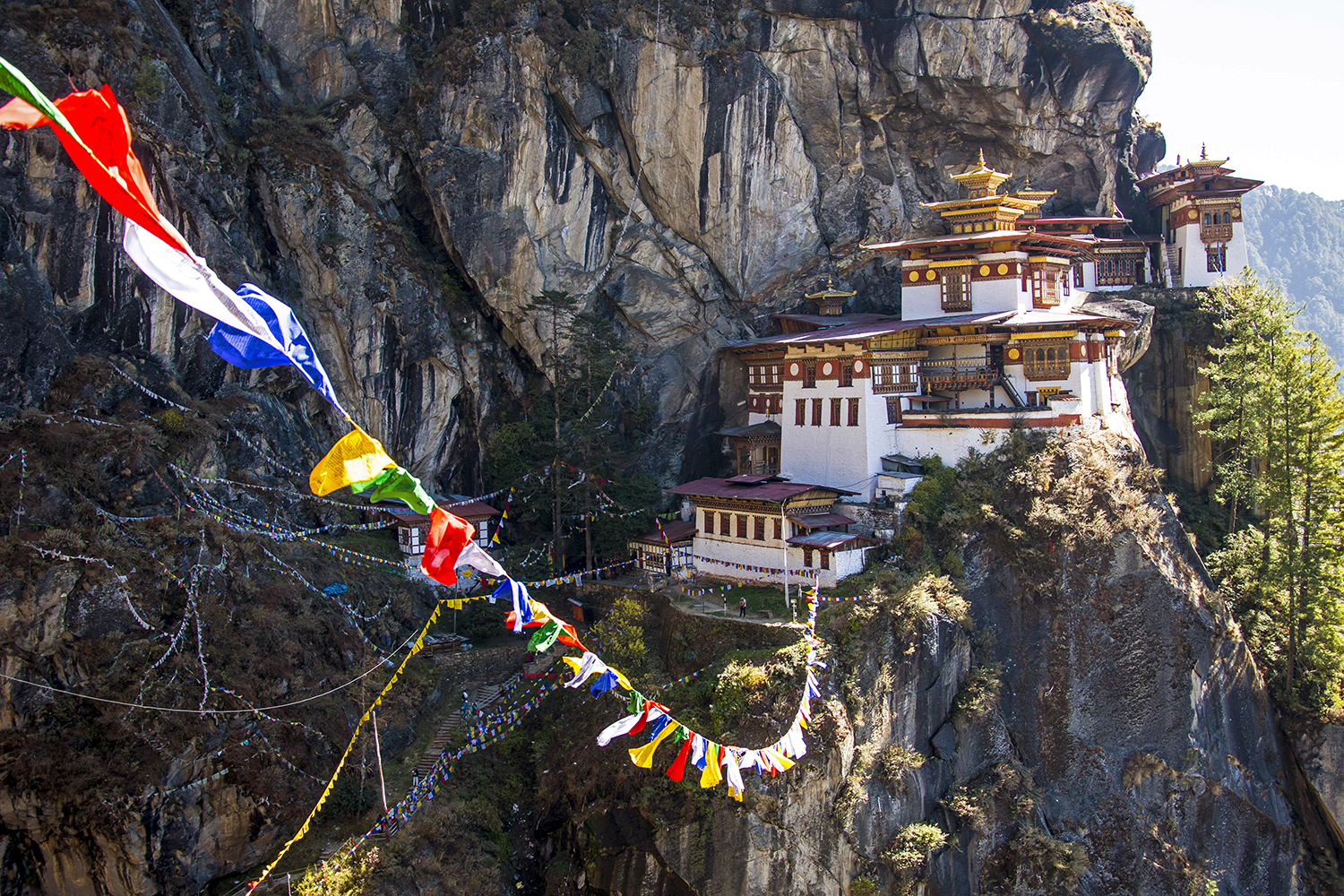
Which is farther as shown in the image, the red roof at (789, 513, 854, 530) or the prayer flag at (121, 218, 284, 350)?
the red roof at (789, 513, 854, 530)

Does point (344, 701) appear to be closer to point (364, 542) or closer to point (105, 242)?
point (364, 542)

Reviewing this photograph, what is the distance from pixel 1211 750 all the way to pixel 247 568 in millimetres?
29165

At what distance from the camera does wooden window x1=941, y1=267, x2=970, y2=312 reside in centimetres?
3834

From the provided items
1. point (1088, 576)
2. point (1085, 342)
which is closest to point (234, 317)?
point (1088, 576)

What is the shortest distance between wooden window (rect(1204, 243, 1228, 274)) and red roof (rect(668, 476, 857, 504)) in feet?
71.0

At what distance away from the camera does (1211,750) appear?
1190 inches

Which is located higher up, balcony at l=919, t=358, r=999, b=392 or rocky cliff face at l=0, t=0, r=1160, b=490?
rocky cliff face at l=0, t=0, r=1160, b=490

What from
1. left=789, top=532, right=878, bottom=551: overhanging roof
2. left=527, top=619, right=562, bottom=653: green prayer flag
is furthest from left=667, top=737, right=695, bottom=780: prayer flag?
left=789, top=532, right=878, bottom=551: overhanging roof

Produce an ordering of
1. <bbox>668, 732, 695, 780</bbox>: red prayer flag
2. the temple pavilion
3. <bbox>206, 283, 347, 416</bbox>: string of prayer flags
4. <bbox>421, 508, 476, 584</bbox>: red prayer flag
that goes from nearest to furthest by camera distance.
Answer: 1. <bbox>206, 283, 347, 416</bbox>: string of prayer flags
2. <bbox>421, 508, 476, 584</bbox>: red prayer flag
3. <bbox>668, 732, 695, 780</bbox>: red prayer flag
4. the temple pavilion

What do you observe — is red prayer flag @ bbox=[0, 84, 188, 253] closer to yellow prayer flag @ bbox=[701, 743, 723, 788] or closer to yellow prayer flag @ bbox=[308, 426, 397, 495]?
yellow prayer flag @ bbox=[308, 426, 397, 495]

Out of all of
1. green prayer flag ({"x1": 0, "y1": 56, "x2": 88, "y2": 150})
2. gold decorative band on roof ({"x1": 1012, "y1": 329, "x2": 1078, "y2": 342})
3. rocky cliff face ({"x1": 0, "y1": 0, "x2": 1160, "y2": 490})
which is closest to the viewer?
green prayer flag ({"x1": 0, "y1": 56, "x2": 88, "y2": 150})

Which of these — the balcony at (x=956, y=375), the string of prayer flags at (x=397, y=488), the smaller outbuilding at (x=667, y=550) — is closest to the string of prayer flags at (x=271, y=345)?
the string of prayer flags at (x=397, y=488)

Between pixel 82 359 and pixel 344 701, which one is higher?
pixel 82 359

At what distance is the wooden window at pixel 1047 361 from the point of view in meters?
34.6
